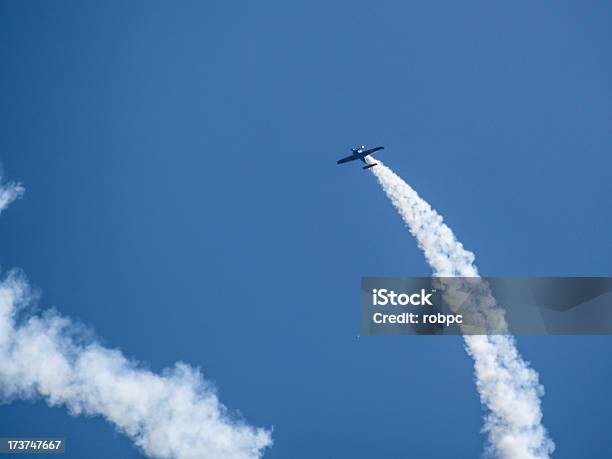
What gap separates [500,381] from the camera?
62.5 meters

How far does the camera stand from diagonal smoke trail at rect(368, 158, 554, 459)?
201 ft

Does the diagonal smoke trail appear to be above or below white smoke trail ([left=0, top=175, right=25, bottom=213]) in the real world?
below

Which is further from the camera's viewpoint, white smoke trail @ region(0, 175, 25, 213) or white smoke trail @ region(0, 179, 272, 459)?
white smoke trail @ region(0, 175, 25, 213)

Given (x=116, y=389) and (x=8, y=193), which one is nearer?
(x=116, y=389)

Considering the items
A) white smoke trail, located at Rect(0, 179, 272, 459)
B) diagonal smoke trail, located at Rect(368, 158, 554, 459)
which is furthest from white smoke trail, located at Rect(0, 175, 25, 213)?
diagonal smoke trail, located at Rect(368, 158, 554, 459)

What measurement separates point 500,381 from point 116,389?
24768 mm

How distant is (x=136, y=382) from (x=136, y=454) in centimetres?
454

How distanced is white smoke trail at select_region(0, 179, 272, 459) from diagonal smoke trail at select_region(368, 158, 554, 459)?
14574 mm

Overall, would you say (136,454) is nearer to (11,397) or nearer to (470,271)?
(11,397)
